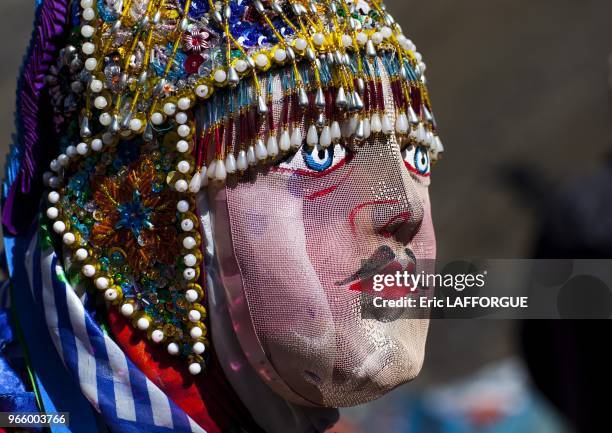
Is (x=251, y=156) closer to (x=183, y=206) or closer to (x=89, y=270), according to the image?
(x=183, y=206)

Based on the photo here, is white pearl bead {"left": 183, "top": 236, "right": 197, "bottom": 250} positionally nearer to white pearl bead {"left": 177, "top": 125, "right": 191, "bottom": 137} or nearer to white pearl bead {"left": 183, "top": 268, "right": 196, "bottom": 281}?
white pearl bead {"left": 183, "top": 268, "right": 196, "bottom": 281}

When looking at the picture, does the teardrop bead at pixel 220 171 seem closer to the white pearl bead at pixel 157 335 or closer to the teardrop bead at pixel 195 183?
the teardrop bead at pixel 195 183

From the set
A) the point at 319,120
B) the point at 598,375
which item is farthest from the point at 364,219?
the point at 598,375

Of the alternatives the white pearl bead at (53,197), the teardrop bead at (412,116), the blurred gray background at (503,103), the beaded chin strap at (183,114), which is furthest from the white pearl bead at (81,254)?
the blurred gray background at (503,103)

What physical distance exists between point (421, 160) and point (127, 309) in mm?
604

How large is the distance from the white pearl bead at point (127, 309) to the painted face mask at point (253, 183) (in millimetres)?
14

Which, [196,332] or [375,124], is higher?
[375,124]

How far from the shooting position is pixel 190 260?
6.11ft

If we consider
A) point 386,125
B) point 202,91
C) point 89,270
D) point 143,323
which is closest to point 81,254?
point 89,270

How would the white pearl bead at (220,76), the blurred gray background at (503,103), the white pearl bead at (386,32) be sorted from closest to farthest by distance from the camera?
1. the white pearl bead at (220,76)
2. the white pearl bead at (386,32)
3. the blurred gray background at (503,103)

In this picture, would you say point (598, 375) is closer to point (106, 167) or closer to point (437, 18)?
point (106, 167)

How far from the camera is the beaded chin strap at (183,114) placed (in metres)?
1.83

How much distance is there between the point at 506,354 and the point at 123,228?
12.6 feet

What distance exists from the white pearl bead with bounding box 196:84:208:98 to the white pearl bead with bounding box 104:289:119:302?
0.38m
